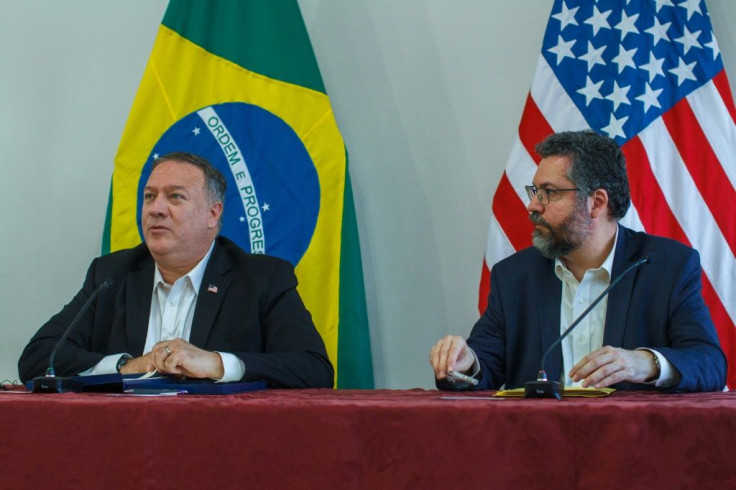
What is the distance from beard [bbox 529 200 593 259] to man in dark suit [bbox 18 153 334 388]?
2.34 feet

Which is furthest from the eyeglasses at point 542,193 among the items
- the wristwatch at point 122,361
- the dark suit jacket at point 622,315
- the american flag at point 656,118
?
the wristwatch at point 122,361

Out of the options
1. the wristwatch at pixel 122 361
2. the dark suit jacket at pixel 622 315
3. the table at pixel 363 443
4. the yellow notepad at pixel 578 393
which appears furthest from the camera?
the wristwatch at pixel 122 361

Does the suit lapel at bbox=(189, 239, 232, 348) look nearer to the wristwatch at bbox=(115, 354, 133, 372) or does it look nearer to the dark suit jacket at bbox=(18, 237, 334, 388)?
the dark suit jacket at bbox=(18, 237, 334, 388)

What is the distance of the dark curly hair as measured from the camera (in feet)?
8.15

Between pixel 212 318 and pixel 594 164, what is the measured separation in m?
1.23

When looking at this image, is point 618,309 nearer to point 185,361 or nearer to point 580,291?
point 580,291

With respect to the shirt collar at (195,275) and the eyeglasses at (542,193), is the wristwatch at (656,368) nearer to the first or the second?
the eyeglasses at (542,193)

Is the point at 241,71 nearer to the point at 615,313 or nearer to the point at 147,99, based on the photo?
the point at 147,99

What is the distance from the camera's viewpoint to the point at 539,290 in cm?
242

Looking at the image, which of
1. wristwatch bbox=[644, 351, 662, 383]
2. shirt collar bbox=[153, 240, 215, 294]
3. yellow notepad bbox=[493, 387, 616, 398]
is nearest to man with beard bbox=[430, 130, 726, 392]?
wristwatch bbox=[644, 351, 662, 383]

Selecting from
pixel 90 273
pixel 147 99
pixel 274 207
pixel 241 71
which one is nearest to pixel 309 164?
pixel 274 207

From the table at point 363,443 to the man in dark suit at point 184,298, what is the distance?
107 cm

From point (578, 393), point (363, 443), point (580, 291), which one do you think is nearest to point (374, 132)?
point (580, 291)

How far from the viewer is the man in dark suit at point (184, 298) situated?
2529mm
